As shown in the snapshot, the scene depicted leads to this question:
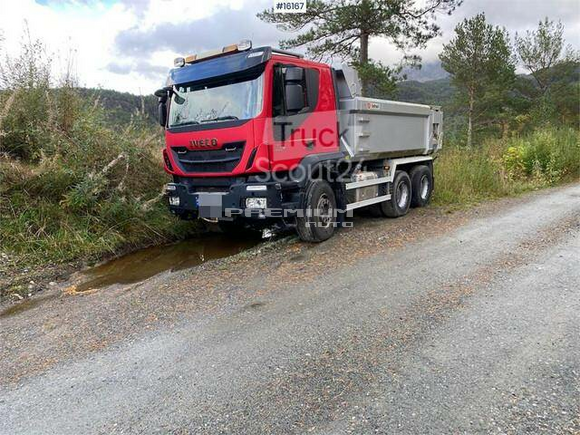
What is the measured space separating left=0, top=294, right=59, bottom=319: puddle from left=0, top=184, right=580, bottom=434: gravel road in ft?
0.30

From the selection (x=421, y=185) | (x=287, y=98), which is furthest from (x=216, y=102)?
(x=421, y=185)

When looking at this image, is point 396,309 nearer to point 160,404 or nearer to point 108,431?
point 160,404

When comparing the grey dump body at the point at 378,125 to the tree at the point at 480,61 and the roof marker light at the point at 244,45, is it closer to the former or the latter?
the roof marker light at the point at 244,45

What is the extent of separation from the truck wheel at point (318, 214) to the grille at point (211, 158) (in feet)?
3.65

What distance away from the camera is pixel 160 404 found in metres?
2.54

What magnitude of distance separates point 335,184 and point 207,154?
1.99 m

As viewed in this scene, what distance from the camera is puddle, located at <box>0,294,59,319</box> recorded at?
14.5 ft

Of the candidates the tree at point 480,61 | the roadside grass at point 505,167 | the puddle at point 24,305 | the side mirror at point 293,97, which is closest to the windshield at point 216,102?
the side mirror at point 293,97

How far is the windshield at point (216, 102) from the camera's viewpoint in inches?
213

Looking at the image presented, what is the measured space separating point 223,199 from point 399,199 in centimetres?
385

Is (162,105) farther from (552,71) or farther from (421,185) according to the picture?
(552,71)

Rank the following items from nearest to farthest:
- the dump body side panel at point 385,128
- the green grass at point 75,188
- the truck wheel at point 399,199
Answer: the green grass at point 75,188
the dump body side panel at point 385,128
the truck wheel at point 399,199

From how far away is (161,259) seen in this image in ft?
20.5

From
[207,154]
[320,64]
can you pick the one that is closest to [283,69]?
[320,64]
